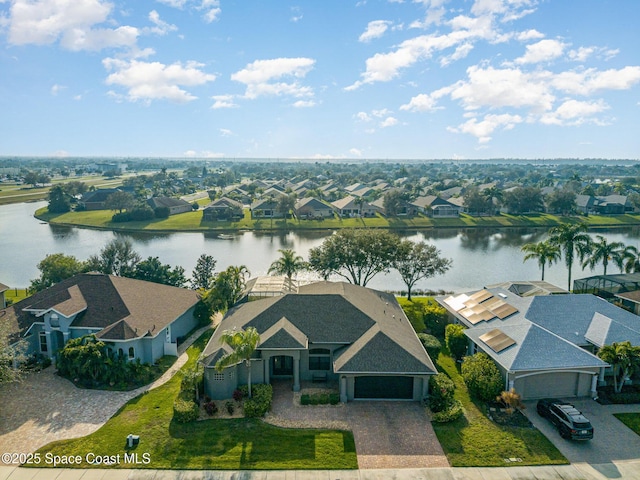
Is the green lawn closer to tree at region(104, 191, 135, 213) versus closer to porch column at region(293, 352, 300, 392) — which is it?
tree at region(104, 191, 135, 213)

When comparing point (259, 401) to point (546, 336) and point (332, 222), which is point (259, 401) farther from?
point (332, 222)

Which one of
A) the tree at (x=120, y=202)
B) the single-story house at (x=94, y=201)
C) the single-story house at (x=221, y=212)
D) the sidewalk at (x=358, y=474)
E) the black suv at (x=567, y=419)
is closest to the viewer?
the sidewalk at (x=358, y=474)

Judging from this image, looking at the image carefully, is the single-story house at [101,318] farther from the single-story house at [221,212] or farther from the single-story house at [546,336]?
the single-story house at [221,212]

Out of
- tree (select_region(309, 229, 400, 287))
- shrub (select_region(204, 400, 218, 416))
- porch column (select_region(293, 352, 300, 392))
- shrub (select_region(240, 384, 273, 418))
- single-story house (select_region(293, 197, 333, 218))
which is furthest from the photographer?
single-story house (select_region(293, 197, 333, 218))

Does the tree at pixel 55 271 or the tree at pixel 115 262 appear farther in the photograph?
the tree at pixel 115 262

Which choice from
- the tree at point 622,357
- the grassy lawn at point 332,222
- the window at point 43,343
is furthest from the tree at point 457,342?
the grassy lawn at point 332,222

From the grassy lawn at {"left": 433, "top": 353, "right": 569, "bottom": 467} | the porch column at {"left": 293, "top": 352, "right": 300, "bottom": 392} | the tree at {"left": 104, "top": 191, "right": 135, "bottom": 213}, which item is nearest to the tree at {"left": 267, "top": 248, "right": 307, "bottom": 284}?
the porch column at {"left": 293, "top": 352, "right": 300, "bottom": 392}

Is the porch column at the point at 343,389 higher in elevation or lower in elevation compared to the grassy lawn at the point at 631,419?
higher

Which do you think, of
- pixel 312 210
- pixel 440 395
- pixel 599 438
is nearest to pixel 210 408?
pixel 440 395
